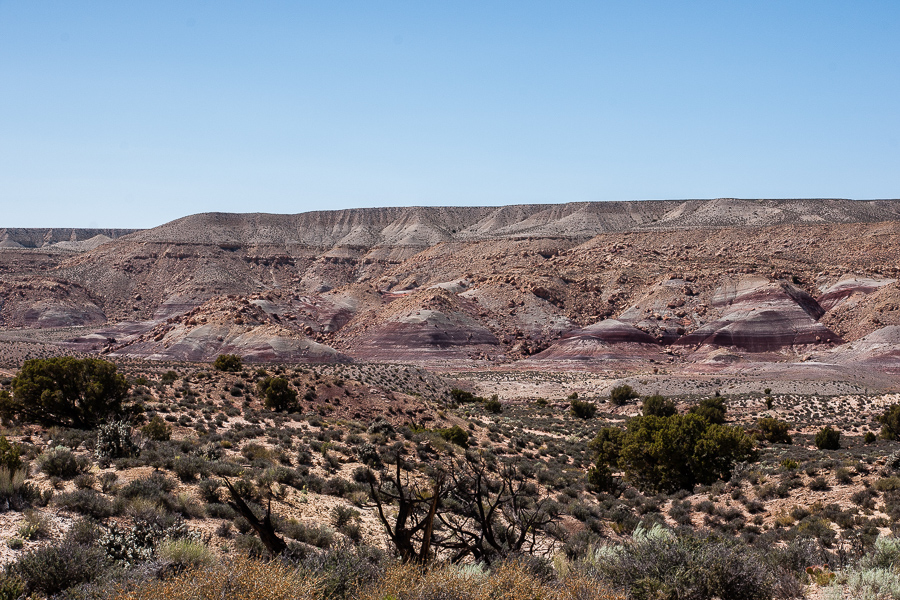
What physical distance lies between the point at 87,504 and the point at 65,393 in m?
11.8

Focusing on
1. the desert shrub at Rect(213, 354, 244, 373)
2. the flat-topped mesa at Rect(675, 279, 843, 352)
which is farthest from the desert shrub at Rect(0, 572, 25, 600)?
the flat-topped mesa at Rect(675, 279, 843, 352)

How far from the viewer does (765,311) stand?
72.4m

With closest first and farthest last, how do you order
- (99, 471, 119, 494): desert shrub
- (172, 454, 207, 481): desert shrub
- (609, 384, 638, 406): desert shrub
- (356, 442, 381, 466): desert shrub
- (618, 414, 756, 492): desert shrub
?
(99, 471, 119, 494): desert shrub
(172, 454, 207, 481): desert shrub
(356, 442, 381, 466): desert shrub
(618, 414, 756, 492): desert shrub
(609, 384, 638, 406): desert shrub

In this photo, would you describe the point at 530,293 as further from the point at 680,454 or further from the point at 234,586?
the point at 234,586

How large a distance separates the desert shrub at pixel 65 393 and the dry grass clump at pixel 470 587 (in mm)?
15783

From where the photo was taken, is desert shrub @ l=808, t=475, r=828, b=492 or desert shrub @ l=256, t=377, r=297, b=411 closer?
desert shrub @ l=808, t=475, r=828, b=492

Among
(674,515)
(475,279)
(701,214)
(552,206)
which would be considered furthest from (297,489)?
(552,206)

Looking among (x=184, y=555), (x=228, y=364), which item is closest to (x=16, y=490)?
(x=184, y=555)

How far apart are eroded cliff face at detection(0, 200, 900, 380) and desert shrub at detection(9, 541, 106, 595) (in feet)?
193

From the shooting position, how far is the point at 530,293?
8562cm

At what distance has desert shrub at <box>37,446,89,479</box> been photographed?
10.9m

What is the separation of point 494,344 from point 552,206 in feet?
280

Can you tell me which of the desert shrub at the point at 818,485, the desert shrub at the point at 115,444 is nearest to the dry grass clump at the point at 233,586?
the desert shrub at the point at 115,444

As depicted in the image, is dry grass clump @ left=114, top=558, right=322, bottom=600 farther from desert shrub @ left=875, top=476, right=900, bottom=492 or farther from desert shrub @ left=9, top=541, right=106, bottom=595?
desert shrub @ left=875, top=476, right=900, bottom=492
